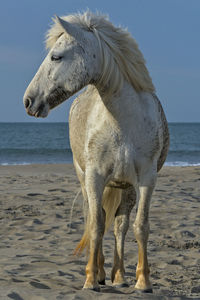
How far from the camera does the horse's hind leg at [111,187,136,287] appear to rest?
13.5 feet

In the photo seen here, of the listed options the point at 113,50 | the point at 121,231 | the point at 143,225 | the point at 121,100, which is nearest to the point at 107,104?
the point at 121,100

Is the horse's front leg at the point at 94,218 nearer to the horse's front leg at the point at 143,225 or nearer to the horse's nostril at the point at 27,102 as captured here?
the horse's front leg at the point at 143,225

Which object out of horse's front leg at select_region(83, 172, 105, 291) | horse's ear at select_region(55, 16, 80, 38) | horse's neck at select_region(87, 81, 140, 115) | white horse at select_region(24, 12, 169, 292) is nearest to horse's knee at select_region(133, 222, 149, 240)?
white horse at select_region(24, 12, 169, 292)

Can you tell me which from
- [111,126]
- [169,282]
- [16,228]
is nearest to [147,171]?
[111,126]

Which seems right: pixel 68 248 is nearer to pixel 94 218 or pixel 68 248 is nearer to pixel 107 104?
pixel 94 218

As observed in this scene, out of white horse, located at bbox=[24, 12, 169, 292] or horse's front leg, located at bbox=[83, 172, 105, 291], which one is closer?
white horse, located at bbox=[24, 12, 169, 292]

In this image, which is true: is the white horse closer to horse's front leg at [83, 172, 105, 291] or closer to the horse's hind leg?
horse's front leg at [83, 172, 105, 291]

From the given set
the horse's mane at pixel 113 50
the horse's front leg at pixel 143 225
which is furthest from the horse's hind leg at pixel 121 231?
the horse's mane at pixel 113 50

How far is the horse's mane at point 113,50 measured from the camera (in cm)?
348

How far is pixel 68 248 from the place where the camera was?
5426mm

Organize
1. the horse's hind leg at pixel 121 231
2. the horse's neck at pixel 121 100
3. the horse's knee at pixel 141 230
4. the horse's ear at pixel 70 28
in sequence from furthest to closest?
the horse's hind leg at pixel 121 231, the horse's knee at pixel 141 230, the horse's neck at pixel 121 100, the horse's ear at pixel 70 28

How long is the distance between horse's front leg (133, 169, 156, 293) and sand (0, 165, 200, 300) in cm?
12

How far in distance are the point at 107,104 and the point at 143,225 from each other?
1.05 meters

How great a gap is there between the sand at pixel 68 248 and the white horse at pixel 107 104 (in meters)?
0.41
